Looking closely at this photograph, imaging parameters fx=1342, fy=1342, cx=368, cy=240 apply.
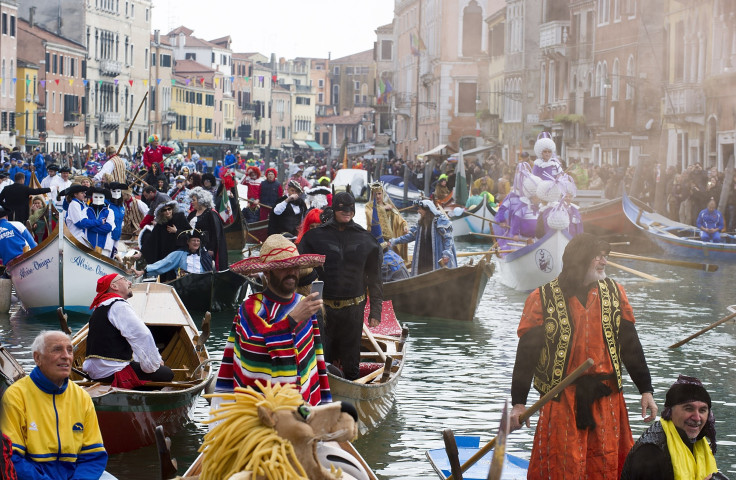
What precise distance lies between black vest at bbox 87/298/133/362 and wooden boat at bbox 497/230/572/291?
9.68m

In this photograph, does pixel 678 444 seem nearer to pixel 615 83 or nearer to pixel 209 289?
pixel 209 289

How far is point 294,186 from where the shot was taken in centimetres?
1909

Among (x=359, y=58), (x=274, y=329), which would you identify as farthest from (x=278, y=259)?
(x=359, y=58)

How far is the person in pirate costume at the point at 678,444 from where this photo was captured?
16.8 ft

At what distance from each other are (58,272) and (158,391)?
→ 7.02 meters

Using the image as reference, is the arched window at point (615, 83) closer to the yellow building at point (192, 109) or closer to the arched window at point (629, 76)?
the arched window at point (629, 76)

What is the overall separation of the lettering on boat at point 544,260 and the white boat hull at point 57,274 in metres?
5.83

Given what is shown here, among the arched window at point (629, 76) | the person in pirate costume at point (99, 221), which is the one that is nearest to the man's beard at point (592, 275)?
the person in pirate costume at point (99, 221)

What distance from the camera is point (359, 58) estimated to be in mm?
150500

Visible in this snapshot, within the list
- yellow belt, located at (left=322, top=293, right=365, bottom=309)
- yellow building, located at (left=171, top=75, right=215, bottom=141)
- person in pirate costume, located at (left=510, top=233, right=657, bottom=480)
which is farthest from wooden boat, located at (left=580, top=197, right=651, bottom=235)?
yellow building, located at (left=171, top=75, right=215, bottom=141)

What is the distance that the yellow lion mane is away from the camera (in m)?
4.04

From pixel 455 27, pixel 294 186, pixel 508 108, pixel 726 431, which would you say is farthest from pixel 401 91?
pixel 726 431

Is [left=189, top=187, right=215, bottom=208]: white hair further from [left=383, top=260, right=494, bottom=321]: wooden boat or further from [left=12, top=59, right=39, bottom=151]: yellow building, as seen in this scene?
[left=12, top=59, right=39, bottom=151]: yellow building

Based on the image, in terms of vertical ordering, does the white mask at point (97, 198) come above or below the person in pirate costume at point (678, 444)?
above
